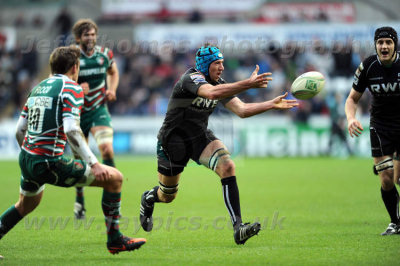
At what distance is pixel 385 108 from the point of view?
8273 mm

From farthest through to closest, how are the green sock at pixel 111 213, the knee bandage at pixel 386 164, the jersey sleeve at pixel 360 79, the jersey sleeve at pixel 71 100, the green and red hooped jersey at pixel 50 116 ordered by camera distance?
the jersey sleeve at pixel 360 79
the knee bandage at pixel 386 164
the green sock at pixel 111 213
the green and red hooped jersey at pixel 50 116
the jersey sleeve at pixel 71 100

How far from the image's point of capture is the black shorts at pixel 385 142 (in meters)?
8.12

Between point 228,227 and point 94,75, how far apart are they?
3465 mm

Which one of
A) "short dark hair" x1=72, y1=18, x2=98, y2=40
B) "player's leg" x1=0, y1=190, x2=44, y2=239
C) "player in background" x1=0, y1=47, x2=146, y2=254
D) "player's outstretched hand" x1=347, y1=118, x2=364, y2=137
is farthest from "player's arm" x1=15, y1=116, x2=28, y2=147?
"player's outstretched hand" x1=347, y1=118, x2=364, y2=137

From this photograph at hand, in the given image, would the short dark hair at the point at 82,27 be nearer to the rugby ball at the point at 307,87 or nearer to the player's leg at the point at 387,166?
the rugby ball at the point at 307,87

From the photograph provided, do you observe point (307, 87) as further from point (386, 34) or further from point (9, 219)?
point (9, 219)

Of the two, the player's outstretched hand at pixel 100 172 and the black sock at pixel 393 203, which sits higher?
the player's outstretched hand at pixel 100 172

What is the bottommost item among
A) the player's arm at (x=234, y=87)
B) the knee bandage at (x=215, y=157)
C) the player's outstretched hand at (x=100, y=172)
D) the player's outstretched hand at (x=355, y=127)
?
the knee bandage at (x=215, y=157)

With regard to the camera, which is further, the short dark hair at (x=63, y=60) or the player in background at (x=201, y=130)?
the player in background at (x=201, y=130)

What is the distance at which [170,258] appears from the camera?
665cm

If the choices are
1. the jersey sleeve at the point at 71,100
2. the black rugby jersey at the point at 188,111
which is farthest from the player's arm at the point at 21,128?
the black rugby jersey at the point at 188,111

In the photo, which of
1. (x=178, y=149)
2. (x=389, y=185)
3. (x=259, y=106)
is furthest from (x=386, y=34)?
(x=178, y=149)

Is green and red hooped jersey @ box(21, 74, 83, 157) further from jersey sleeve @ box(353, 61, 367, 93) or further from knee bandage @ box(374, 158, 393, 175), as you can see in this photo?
knee bandage @ box(374, 158, 393, 175)

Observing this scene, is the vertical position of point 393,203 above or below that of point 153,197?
above
